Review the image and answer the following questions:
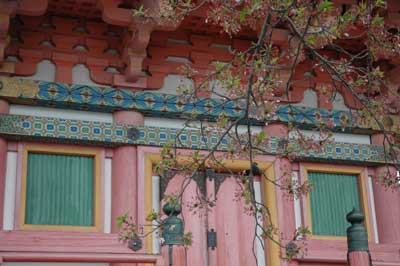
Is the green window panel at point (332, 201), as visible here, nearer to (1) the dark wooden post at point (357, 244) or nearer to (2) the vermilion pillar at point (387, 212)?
(2) the vermilion pillar at point (387, 212)

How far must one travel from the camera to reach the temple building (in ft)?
21.6

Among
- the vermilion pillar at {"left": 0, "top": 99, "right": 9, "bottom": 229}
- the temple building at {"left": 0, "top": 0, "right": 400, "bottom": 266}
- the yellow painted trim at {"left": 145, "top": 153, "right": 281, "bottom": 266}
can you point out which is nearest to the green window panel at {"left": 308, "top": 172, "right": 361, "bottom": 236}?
the temple building at {"left": 0, "top": 0, "right": 400, "bottom": 266}

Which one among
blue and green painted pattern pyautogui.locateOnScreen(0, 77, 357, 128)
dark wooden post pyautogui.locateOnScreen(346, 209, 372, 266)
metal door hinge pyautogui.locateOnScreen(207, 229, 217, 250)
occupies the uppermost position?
blue and green painted pattern pyautogui.locateOnScreen(0, 77, 357, 128)

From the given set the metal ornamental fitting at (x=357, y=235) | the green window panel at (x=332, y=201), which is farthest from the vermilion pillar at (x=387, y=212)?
the metal ornamental fitting at (x=357, y=235)

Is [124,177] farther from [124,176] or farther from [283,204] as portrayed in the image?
[283,204]

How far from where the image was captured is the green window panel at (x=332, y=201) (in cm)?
738

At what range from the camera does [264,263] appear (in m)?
7.00

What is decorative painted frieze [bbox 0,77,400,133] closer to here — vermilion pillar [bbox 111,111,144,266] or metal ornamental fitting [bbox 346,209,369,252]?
vermilion pillar [bbox 111,111,144,266]

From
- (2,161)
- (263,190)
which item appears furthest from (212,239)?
(2,161)

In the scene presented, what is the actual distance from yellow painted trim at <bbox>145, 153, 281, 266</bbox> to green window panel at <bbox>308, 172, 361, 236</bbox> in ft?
1.40

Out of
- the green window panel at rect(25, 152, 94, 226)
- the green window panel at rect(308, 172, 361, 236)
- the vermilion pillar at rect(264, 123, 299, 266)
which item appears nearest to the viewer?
the green window panel at rect(25, 152, 94, 226)

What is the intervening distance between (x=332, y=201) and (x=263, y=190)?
0.69 meters

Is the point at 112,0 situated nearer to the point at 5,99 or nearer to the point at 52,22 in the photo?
the point at 52,22

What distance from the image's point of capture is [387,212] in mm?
7473
